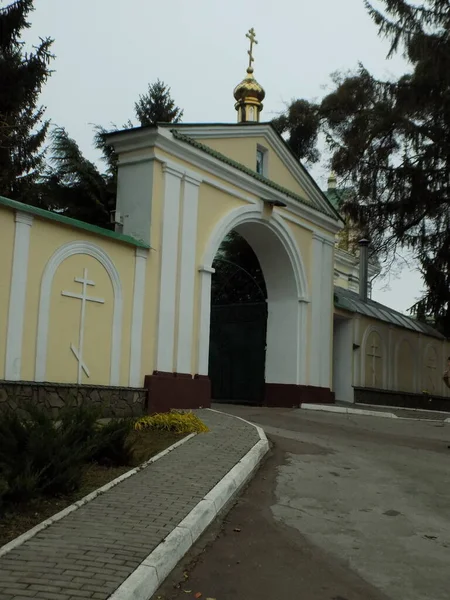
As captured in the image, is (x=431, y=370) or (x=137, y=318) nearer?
(x=137, y=318)

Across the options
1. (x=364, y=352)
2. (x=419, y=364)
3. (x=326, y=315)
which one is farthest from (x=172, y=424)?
(x=419, y=364)

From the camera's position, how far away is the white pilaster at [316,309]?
18.3 metres

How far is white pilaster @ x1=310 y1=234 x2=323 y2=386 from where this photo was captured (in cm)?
1834

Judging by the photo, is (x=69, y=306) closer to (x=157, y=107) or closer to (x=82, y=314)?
(x=82, y=314)

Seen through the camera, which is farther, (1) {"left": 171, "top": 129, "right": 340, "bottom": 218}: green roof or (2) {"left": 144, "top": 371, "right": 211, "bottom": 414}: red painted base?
(1) {"left": 171, "top": 129, "right": 340, "bottom": 218}: green roof

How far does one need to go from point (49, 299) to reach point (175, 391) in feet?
11.3

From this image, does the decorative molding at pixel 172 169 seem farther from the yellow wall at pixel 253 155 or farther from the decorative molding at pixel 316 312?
the decorative molding at pixel 316 312

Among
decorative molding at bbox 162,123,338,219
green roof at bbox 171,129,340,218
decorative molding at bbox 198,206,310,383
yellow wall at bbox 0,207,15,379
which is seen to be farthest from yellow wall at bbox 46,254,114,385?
decorative molding at bbox 162,123,338,219

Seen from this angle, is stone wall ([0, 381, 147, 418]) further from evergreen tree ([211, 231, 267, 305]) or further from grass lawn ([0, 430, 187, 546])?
evergreen tree ([211, 231, 267, 305])

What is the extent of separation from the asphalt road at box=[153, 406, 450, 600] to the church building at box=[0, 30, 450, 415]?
339 centimetres

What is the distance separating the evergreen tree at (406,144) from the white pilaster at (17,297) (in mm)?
10866

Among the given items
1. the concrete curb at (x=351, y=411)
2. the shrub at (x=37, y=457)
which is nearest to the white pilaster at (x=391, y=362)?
the concrete curb at (x=351, y=411)

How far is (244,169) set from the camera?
15.9 meters

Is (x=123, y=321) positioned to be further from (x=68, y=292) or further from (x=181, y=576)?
(x=181, y=576)
